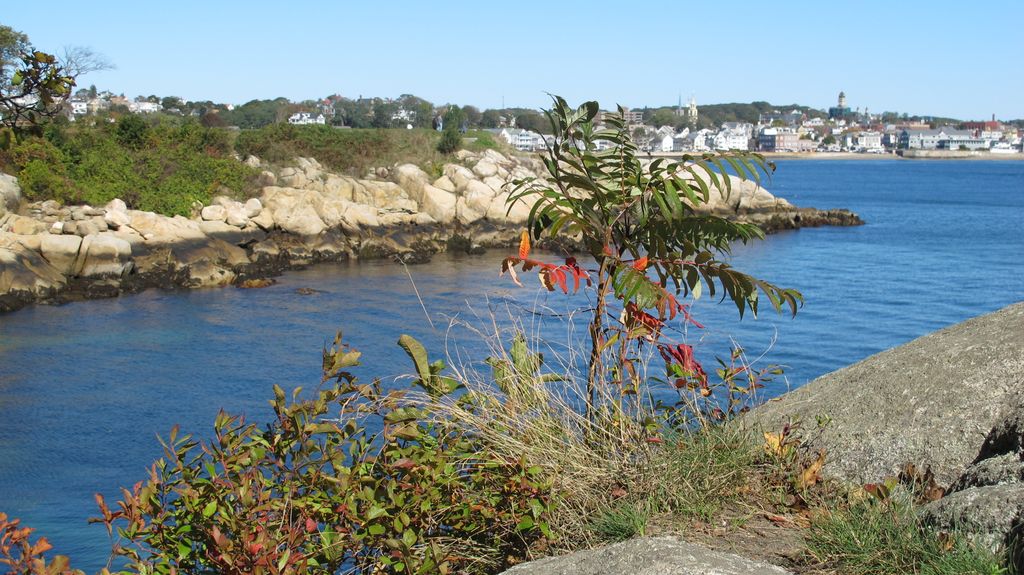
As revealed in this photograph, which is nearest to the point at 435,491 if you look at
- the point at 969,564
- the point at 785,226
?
the point at 969,564

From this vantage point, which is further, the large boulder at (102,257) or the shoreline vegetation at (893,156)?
the shoreline vegetation at (893,156)

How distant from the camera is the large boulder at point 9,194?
2991 cm

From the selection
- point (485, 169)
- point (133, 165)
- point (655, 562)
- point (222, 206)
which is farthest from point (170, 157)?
point (655, 562)

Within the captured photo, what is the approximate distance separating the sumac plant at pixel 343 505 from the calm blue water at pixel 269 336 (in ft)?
2.10

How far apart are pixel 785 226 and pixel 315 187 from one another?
81.9 ft

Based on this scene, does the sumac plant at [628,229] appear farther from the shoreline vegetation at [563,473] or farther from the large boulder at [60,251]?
the large boulder at [60,251]

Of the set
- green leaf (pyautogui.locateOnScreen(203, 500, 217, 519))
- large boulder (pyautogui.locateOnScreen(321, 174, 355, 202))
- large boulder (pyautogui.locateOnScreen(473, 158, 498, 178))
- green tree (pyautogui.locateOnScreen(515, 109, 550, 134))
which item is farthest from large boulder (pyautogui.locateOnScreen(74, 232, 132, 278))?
green leaf (pyautogui.locateOnScreen(203, 500, 217, 519))

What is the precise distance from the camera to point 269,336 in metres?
22.3

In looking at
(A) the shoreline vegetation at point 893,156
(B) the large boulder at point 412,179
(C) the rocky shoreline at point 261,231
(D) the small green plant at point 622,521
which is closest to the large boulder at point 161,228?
(C) the rocky shoreline at point 261,231

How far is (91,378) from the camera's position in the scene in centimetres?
1841

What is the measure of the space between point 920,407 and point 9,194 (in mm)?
31241

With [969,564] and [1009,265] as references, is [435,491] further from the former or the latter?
[1009,265]

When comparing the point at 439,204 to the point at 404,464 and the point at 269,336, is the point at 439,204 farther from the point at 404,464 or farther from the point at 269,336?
the point at 404,464

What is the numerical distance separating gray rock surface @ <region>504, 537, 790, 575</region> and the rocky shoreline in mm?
16342
